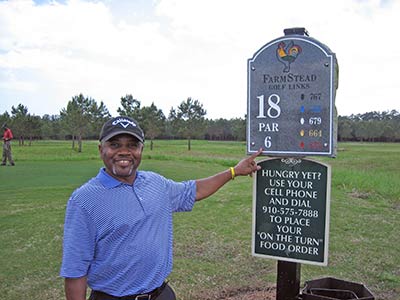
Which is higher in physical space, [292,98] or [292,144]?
[292,98]

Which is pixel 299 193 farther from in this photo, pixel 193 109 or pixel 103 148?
pixel 193 109

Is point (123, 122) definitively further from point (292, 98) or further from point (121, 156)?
point (292, 98)

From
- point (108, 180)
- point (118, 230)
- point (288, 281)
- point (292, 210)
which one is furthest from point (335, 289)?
point (108, 180)

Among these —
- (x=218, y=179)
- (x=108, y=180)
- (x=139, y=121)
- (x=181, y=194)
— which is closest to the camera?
(x=108, y=180)

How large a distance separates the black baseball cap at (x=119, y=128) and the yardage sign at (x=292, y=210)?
59.7 inches

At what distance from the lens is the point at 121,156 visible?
2471mm

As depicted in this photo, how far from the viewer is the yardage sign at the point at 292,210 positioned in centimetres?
→ 344

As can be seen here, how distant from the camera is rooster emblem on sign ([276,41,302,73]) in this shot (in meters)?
3.43

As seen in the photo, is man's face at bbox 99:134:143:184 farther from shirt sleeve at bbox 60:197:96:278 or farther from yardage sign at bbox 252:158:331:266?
yardage sign at bbox 252:158:331:266

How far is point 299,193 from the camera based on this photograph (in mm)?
3500

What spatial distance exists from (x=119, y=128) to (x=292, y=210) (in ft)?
6.06

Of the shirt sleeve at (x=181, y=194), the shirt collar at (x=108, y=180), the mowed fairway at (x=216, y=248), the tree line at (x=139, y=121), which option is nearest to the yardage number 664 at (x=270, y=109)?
the shirt sleeve at (x=181, y=194)

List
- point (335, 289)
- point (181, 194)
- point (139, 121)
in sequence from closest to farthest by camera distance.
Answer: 1. point (181, 194)
2. point (335, 289)
3. point (139, 121)

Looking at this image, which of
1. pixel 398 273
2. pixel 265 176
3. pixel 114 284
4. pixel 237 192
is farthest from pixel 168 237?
pixel 237 192
